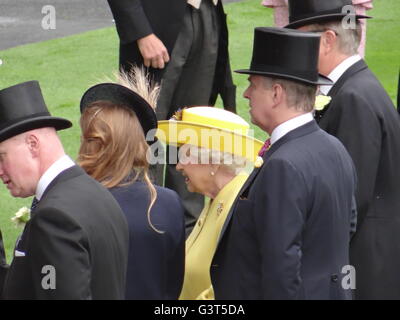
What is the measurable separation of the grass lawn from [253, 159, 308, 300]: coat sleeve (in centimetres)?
612

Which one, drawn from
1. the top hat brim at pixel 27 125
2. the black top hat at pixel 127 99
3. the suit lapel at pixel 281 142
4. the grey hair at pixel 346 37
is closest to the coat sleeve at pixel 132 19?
the grey hair at pixel 346 37

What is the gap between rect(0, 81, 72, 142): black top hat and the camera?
4797 millimetres

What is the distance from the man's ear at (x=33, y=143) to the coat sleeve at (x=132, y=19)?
3274 mm

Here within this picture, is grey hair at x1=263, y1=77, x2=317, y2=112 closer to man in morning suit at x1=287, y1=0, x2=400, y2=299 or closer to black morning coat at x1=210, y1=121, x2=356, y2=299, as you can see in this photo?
black morning coat at x1=210, y1=121, x2=356, y2=299

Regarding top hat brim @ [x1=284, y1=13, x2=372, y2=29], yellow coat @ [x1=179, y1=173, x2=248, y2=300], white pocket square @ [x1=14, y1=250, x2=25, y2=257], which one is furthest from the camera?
top hat brim @ [x1=284, y1=13, x2=372, y2=29]

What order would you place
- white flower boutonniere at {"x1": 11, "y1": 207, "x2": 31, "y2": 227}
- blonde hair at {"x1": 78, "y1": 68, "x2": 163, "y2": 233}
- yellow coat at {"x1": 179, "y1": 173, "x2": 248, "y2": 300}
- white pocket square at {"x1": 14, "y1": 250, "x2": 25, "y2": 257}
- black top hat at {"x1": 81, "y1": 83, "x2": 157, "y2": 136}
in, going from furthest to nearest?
white flower boutonniere at {"x1": 11, "y1": 207, "x2": 31, "y2": 227}, yellow coat at {"x1": 179, "y1": 173, "x2": 248, "y2": 300}, black top hat at {"x1": 81, "y1": 83, "x2": 157, "y2": 136}, blonde hair at {"x1": 78, "y1": 68, "x2": 163, "y2": 233}, white pocket square at {"x1": 14, "y1": 250, "x2": 25, "y2": 257}

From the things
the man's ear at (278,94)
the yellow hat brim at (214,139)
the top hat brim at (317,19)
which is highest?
the top hat brim at (317,19)

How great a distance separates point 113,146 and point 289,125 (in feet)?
2.81

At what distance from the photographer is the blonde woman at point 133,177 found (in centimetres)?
559

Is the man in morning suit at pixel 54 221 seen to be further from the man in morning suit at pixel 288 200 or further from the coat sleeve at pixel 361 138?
the coat sleeve at pixel 361 138

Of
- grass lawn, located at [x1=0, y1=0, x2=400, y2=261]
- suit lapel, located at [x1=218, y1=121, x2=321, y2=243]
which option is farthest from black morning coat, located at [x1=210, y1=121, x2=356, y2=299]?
grass lawn, located at [x1=0, y1=0, x2=400, y2=261]

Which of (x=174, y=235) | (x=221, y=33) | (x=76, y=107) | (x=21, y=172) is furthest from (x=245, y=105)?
(x=21, y=172)

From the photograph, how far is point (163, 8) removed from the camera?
809 centimetres
